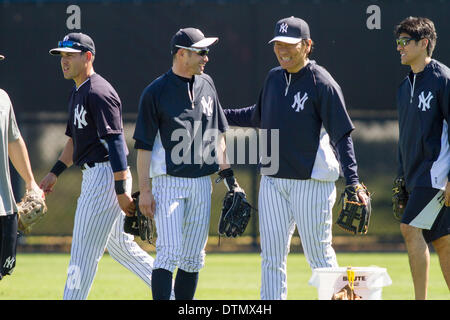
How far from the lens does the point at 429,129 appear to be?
563cm

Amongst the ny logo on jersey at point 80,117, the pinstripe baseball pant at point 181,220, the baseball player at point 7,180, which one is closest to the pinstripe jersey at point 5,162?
the baseball player at point 7,180

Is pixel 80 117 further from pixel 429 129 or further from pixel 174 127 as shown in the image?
pixel 429 129

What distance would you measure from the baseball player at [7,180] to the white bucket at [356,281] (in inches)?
71.9

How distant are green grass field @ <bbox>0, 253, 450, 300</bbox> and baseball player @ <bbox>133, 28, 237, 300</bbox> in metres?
1.65

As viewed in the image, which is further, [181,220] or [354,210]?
[181,220]

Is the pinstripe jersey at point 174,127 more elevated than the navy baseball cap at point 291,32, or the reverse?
the navy baseball cap at point 291,32

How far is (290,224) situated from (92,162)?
1383mm

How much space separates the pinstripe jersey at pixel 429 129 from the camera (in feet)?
18.4

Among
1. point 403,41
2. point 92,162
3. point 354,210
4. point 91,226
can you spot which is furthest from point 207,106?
point 403,41

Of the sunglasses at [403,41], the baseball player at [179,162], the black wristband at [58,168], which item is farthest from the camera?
the black wristband at [58,168]

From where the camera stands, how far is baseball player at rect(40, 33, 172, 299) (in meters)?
5.35

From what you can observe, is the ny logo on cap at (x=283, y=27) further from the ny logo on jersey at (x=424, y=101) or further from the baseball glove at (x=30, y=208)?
the baseball glove at (x=30, y=208)

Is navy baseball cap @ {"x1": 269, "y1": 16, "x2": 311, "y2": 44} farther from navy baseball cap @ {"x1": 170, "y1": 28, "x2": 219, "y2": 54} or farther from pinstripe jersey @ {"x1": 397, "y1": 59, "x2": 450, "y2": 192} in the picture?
pinstripe jersey @ {"x1": 397, "y1": 59, "x2": 450, "y2": 192}

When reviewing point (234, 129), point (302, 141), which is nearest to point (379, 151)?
point (234, 129)
